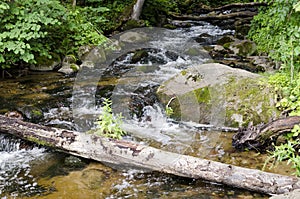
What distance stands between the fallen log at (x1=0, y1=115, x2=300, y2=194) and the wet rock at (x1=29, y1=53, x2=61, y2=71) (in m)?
4.18

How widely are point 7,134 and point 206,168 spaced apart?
3252 mm

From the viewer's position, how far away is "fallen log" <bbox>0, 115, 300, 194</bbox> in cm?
380

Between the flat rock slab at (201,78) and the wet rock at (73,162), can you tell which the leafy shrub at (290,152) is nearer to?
the flat rock slab at (201,78)

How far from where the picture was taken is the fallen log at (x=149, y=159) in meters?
3.80

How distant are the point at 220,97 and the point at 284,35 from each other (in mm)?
1850

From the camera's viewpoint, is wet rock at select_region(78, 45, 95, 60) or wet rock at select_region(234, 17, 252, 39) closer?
wet rock at select_region(78, 45, 95, 60)

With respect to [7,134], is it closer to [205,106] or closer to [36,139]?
[36,139]

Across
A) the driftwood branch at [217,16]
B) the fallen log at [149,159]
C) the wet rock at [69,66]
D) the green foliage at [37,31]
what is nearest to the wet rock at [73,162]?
the fallen log at [149,159]

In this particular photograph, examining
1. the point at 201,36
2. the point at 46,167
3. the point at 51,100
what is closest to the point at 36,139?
the point at 46,167

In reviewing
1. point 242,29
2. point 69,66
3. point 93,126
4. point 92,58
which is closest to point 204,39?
point 242,29

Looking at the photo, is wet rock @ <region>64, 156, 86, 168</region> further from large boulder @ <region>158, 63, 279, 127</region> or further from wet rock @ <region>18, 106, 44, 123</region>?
large boulder @ <region>158, 63, 279, 127</region>

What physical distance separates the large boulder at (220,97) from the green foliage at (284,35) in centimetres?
59

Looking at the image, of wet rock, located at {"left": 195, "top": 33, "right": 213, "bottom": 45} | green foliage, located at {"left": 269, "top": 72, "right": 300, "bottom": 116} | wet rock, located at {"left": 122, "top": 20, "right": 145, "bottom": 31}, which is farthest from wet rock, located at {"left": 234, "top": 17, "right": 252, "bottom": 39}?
green foliage, located at {"left": 269, "top": 72, "right": 300, "bottom": 116}

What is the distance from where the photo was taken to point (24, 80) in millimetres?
8203
